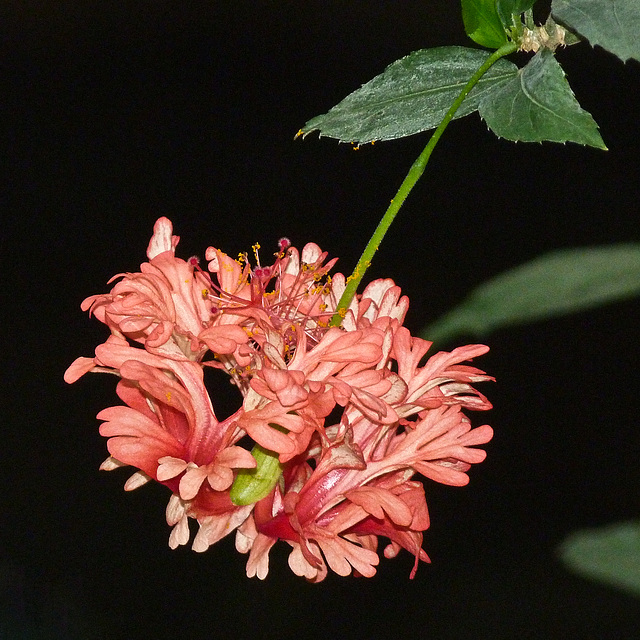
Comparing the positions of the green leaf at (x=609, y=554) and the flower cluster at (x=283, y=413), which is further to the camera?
the green leaf at (x=609, y=554)

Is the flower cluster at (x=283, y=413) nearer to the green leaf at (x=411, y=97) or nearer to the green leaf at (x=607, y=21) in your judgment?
the green leaf at (x=411, y=97)

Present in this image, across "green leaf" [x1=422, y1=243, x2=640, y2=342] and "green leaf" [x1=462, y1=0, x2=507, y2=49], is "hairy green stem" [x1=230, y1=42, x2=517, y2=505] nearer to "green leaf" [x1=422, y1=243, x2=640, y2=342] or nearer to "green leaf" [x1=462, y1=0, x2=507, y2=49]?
"green leaf" [x1=462, y1=0, x2=507, y2=49]

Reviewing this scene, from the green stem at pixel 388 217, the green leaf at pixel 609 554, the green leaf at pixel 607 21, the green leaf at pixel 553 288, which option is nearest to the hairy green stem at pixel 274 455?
the green stem at pixel 388 217

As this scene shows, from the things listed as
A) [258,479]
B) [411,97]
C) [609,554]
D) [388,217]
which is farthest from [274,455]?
[609,554]

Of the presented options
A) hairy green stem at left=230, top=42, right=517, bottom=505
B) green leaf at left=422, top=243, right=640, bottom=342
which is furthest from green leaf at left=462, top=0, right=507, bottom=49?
green leaf at left=422, top=243, right=640, bottom=342

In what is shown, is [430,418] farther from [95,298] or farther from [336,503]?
[95,298]
